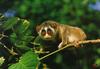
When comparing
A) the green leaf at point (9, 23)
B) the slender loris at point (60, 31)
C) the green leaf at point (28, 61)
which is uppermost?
the green leaf at point (9, 23)

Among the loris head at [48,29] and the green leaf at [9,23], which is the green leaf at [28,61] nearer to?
the green leaf at [9,23]

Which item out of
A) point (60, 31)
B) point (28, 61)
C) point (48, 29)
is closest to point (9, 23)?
point (28, 61)

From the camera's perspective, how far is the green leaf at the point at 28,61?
3229 millimetres

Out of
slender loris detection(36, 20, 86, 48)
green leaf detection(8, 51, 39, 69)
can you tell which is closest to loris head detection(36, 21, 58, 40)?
slender loris detection(36, 20, 86, 48)

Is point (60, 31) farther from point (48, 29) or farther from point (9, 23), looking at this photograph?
Result: point (9, 23)

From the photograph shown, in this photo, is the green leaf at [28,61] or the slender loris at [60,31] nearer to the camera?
the green leaf at [28,61]

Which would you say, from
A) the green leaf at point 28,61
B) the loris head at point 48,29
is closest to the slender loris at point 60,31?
the loris head at point 48,29

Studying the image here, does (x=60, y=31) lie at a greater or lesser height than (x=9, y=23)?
lesser

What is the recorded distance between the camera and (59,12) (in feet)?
42.0

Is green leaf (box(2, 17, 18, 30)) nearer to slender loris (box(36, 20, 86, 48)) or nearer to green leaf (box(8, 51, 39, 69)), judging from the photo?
green leaf (box(8, 51, 39, 69))

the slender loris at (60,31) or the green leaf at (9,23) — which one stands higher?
the green leaf at (9,23)

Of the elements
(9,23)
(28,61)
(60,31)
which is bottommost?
(60,31)

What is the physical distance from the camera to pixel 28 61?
3.31m

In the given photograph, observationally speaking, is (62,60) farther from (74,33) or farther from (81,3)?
(74,33)
